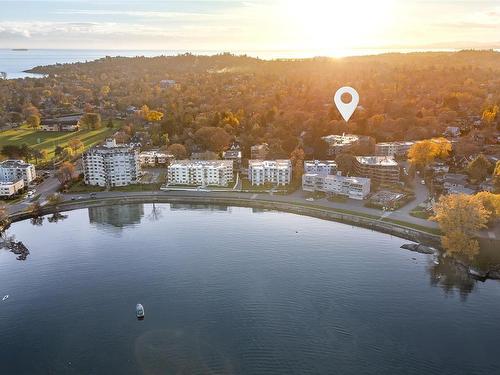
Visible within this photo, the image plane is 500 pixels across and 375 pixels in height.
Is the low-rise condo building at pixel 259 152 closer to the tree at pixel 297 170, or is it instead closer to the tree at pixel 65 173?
the tree at pixel 297 170

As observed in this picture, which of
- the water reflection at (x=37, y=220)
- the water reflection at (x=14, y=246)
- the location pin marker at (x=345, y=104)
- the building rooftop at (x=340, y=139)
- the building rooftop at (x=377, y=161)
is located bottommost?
the water reflection at (x=37, y=220)

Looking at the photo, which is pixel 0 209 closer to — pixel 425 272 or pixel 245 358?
pixel 245 358

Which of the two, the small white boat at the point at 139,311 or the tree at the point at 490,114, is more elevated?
the tree at the point at 490,114

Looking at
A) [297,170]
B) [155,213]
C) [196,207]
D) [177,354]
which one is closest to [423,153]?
[297,170]

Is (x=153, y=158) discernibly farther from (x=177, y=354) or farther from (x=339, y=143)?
(x=177, y=354)

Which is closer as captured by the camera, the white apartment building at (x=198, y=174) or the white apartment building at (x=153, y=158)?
the white apartment building at (x=198, y=174)

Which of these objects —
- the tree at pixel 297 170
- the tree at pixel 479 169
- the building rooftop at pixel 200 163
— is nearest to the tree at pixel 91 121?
the building rooftop at pixel 200 163

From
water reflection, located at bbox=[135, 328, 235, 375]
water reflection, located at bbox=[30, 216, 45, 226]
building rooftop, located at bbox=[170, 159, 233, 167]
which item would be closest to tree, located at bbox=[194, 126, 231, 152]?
building rooftop, located at bbox=[170, 159, 233, 167]
